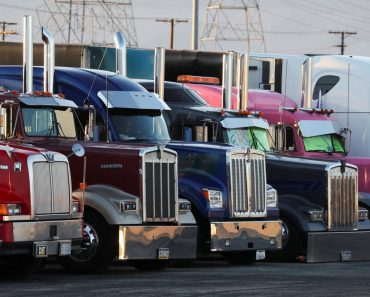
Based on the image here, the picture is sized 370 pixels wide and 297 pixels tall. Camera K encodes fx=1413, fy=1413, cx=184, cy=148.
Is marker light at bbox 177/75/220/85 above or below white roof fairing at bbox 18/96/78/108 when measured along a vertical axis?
above

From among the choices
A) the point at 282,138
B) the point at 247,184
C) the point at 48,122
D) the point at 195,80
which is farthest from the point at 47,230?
the point at 195,80

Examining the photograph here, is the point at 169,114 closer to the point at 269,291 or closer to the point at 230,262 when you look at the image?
the point at 230,262

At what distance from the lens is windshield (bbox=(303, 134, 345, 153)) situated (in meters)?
27.8

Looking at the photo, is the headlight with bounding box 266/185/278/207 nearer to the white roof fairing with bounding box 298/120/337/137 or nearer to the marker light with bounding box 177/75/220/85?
the white roof fairing with bounding box 298/120/337/137

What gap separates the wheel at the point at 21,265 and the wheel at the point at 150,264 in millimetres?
2485

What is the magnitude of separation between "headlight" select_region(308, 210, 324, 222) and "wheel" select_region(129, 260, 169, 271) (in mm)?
3226

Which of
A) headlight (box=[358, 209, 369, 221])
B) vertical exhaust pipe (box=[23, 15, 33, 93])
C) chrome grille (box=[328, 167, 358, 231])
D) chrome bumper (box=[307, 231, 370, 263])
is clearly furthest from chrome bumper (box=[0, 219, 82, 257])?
headlight (box=[358, 209, 369, 221])

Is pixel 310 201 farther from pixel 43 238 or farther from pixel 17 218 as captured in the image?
pixel 17 218

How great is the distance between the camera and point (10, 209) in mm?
17344

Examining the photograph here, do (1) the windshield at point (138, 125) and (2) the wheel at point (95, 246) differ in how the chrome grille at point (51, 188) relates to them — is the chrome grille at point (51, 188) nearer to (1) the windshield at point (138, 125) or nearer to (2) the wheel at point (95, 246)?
(2) the wheel at point (95, 246)

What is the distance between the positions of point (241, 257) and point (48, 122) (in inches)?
171

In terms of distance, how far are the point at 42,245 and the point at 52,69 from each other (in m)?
5.03

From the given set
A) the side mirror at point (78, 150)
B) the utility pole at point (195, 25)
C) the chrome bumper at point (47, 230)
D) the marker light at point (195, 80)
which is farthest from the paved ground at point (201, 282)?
the utility pole at point (195, 25)

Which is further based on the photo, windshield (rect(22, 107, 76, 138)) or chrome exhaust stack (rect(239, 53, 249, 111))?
chrome exhaust stack (rect(239, 53, 249, 111))
